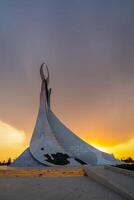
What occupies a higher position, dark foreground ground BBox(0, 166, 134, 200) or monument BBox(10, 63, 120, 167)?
monument BBox(10, 63, 120, 167)

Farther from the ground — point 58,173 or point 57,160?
point 57,160

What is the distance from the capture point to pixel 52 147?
26531 mm

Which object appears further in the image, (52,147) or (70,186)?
(52,147)

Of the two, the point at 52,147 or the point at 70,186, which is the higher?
the point at 52,147

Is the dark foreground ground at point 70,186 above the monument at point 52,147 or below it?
below

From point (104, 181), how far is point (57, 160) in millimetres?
18714

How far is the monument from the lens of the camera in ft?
82.7

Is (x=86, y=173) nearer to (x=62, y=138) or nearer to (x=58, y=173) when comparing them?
(x=58, y=173)

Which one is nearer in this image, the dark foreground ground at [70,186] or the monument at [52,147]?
the dark foreground ground at [70,186]

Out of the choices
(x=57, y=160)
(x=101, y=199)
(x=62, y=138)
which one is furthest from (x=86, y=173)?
(x=62, y=138)

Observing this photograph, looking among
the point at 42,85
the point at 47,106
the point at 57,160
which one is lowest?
A: the point at 57,160

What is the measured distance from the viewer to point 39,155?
25.5 meters

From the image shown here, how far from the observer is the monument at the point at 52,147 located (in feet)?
82.7

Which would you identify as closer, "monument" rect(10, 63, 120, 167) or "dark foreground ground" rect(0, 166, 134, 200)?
"dark foreground ground" rect(0, 166, 134, 200)
